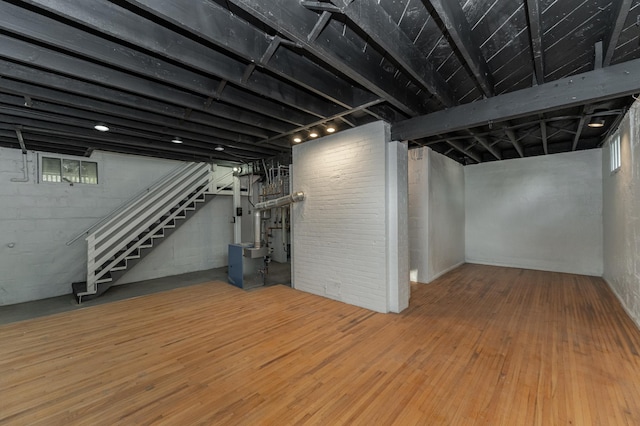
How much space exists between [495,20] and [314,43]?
58.2 inches

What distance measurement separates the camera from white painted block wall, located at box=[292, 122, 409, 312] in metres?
3.71

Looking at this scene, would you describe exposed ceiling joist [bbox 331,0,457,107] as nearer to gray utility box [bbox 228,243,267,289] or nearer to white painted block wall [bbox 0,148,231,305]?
gray utility box [bbox 228,243,267,289]

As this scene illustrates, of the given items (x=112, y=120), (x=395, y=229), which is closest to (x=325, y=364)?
(x=395, y=229)

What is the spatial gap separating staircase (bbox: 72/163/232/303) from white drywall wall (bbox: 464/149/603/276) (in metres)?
7.19

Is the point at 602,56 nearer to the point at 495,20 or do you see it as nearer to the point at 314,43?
the point at 495,20

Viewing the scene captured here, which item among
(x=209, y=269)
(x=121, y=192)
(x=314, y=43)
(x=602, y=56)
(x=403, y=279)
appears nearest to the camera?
(x=314, y=43)

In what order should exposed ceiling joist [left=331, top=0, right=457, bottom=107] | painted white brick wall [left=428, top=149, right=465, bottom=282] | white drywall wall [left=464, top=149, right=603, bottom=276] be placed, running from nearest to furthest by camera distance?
exposed ceiling joist [left=331, top=0, right=457, bottom=107] → painted white brick wall [left=428, top=149, right=465, bottom=282] → white drywall wall [left=464, top=149, right=603, bottom=276]

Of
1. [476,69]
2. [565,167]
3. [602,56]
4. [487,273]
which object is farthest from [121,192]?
[565,167]

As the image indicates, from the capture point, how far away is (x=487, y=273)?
5930 mm

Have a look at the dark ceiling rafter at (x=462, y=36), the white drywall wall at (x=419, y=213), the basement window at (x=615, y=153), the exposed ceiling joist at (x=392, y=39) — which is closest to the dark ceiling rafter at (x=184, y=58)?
the exposed ceiling joist at (x=392, y=39)

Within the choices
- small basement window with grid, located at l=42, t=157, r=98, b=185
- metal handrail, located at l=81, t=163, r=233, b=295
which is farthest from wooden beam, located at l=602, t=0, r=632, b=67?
small basement window with grid, located at l=42, t=157, r=98, b=185

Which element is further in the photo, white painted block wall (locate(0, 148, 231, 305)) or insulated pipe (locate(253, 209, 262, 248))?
insulated pipe (locate(253, 209, 262, 248))

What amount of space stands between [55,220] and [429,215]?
756 cm

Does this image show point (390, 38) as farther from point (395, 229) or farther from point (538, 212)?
point (538, 212)
